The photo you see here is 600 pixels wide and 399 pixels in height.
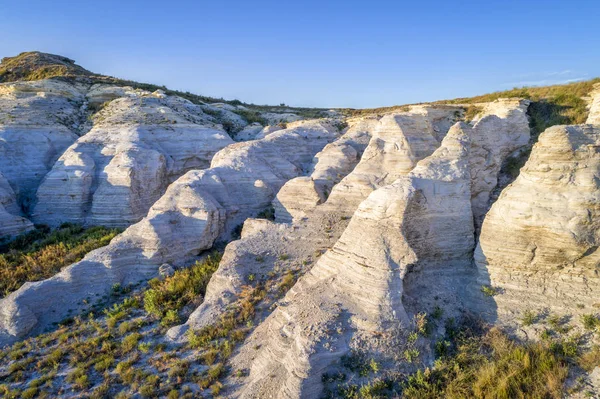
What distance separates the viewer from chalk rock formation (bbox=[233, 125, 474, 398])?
25.0 feet

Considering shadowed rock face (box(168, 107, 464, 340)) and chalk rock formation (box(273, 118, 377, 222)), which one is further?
chalk rock formation (box(273, 118, 377, 222))

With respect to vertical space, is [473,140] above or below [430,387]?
above

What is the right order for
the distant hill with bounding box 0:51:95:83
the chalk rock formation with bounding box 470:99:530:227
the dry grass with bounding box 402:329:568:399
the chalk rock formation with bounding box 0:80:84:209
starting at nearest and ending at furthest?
1. the dry grass with bounding box 402:329:568:399
2. the chalk rock formation with bounding box 470:99:530:227
3. the chalk rock formation with bounding box 0:80:84:209
4. the distant hill with bounding box 0:51:95:83

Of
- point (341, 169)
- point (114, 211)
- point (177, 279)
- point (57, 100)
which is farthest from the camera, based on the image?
point (57, 100)

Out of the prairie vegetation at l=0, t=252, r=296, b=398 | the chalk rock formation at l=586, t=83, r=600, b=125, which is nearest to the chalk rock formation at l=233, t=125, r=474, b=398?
the prairie vegetation at l=0, t=252, r=296, b=398

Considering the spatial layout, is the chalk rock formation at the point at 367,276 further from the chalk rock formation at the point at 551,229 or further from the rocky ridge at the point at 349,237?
the chalk rock formation at the point at 551,229

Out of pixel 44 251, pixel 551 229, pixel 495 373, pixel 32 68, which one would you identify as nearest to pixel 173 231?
pixel 44 251

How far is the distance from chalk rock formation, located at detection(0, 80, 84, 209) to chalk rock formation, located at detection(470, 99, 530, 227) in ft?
80.2

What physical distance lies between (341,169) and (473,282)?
29.5 ft

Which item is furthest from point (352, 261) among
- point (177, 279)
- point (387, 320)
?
point (177, 279)

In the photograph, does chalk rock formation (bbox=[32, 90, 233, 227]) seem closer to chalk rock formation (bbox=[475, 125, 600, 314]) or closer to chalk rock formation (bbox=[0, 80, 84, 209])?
chalk rock formation (bbox=[0, 80, 84, 209])

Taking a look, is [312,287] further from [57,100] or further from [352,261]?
[57,100]

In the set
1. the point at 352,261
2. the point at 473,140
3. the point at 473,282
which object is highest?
the point at 473,140

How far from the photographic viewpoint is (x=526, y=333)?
320 inches
